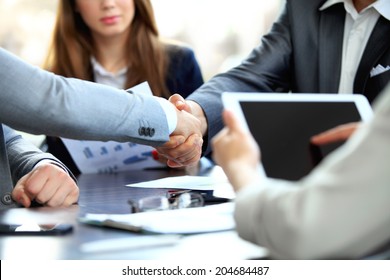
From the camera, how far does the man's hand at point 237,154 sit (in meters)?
0.82

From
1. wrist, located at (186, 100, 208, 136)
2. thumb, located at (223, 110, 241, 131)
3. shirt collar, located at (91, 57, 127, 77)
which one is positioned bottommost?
shirt collar, located at (91, 57, 127, 77)

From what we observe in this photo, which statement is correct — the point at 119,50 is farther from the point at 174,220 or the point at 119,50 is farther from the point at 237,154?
the point at 237,154

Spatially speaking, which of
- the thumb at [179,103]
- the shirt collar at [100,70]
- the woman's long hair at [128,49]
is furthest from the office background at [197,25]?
the thumb at [179,103]

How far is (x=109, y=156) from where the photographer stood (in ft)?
7.07

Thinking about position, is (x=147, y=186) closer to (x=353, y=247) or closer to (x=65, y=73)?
(x=353, y=247)

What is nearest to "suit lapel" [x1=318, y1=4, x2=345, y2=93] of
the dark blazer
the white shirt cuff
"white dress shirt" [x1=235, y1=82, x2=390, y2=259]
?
the white shirt cuff

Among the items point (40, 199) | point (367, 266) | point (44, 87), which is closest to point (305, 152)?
point (367, 266)

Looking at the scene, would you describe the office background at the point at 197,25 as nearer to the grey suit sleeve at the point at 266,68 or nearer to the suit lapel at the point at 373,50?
the grey suit sleeve at the point at 266,68

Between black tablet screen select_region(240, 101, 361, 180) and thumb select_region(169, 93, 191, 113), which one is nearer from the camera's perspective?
black tablet screen select_region(240, 101, 361, 180)

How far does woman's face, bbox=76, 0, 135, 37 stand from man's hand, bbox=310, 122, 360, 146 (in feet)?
5.90

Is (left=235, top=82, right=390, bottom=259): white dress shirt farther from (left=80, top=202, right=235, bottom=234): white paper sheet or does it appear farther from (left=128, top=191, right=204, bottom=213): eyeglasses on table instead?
(left=128, top=191, right=204, bottom=213): eyeglasses on table

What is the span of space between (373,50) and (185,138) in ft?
1.89

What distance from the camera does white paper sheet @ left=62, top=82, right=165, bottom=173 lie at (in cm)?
209

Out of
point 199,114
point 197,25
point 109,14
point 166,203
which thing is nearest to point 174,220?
point 166,203
